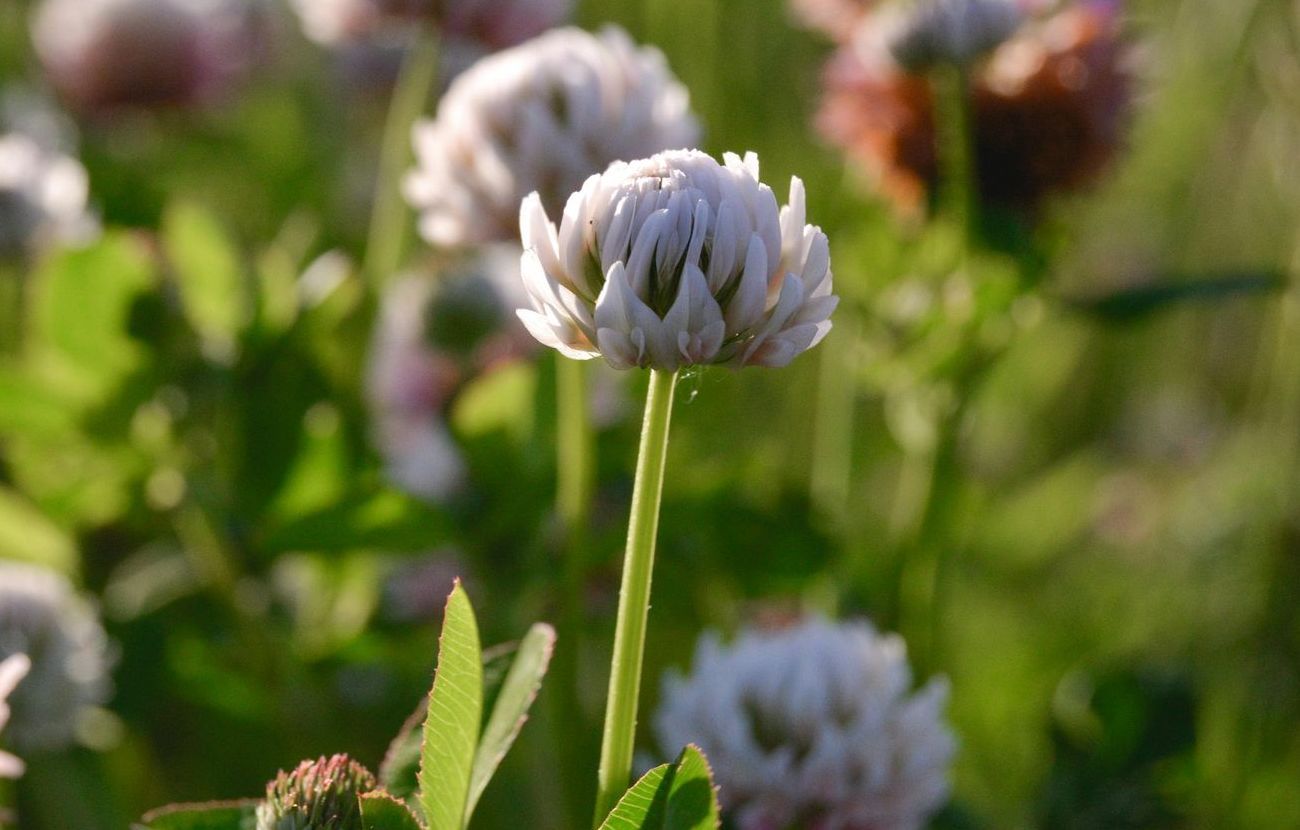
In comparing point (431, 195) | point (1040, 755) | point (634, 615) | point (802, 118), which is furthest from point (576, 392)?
point (802, 118)

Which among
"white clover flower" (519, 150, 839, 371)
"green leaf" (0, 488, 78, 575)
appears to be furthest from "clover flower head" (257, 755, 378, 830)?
"green leaf" (0, 488, 78, 575)

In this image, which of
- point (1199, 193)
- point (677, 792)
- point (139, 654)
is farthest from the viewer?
point (1199, 193)

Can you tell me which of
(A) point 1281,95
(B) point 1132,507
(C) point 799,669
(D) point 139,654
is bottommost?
(C) point 799,669

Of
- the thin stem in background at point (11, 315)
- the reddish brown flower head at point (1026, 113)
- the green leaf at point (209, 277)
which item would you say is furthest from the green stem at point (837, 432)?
the thin stem in background at point (11, 315)

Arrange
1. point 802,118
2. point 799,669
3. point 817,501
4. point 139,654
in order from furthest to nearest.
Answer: point 802,118 → point 817,501 → point 139,654 → point 799,669

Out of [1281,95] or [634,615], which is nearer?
[634,615]

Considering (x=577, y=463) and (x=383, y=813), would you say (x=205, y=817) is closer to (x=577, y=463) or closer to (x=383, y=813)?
(x=383, y=813)

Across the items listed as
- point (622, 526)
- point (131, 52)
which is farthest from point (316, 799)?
point (131, 52)

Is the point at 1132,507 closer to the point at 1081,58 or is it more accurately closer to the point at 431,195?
the point at 1081,58
